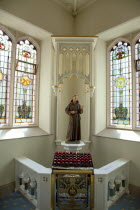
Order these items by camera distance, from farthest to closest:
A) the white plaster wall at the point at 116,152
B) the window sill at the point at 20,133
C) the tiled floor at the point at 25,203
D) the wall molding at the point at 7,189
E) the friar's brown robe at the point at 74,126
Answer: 1. the friar's brown robe at the point at 74,126
2. the window sill at the point at 20,133
3. the white plaster wall at the point at 116,152
4. the wall molding at the point at 7,189
5. the tiled floor at the point at 25,203

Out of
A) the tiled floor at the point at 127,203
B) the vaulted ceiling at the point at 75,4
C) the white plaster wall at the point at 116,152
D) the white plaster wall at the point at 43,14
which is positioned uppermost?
the vaulted ceiling at the point at 75,4

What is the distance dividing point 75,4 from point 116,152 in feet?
16.0

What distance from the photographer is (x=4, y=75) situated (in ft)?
14.9

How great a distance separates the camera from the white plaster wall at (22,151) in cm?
380

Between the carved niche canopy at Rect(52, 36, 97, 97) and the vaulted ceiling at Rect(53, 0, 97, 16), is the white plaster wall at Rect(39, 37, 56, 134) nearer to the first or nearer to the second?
the carved niche canopy at Rect(52, 36, 97, 97)

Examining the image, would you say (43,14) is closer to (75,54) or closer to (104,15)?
(75,54)

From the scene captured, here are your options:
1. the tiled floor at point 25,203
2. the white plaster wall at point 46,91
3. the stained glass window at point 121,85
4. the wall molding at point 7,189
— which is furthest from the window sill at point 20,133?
the stained glass window at point 121,85

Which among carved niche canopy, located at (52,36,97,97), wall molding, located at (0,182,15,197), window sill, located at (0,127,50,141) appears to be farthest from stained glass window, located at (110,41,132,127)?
wall molding, located at (0,182,15,197)

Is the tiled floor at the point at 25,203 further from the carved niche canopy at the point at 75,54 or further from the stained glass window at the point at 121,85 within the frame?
the carved niche canopy at the point at 75,54

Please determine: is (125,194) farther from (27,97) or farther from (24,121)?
(27,97)

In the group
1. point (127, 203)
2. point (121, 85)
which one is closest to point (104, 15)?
point (121, 85)

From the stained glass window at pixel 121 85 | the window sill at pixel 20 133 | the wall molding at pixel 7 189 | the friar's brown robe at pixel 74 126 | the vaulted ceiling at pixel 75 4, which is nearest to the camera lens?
the wall molding at pixel 7 189

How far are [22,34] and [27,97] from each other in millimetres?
1998

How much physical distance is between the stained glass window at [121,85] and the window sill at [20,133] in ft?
7.71
